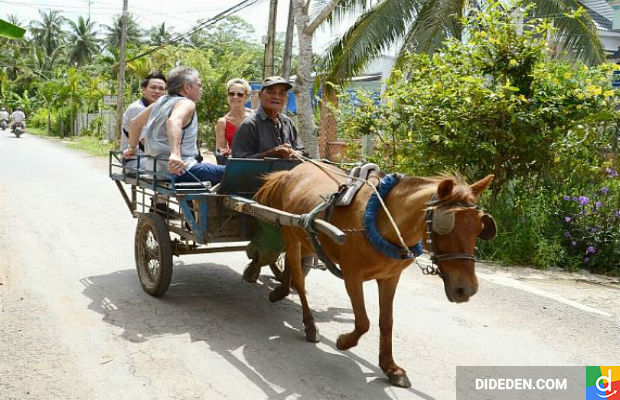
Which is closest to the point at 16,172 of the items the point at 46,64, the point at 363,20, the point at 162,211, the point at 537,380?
the point at 363,20

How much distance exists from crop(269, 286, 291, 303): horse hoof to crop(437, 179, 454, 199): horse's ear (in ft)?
8.69

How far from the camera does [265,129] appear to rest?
5730mm

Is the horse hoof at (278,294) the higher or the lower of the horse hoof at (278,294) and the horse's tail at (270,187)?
the lower

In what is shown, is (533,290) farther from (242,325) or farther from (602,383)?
(242,325)

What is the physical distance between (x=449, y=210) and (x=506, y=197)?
534cm

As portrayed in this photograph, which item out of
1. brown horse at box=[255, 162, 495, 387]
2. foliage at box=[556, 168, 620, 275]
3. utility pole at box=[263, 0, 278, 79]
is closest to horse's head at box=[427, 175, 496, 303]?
brown horse at box=[255, 162, 495, 387]

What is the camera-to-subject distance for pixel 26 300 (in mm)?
5574

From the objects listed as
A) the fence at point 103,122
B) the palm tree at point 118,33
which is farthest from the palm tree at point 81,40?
the fence at point 103,122

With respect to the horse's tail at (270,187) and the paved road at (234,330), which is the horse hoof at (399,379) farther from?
the horse's tail at (270,187)

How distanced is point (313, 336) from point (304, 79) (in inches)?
333

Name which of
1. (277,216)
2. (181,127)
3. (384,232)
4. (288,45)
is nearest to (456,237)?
(384,232)

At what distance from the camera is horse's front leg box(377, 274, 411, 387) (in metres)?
4.05

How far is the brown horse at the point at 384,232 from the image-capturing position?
11.3 ft

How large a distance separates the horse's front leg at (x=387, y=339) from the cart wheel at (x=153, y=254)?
215 cm
